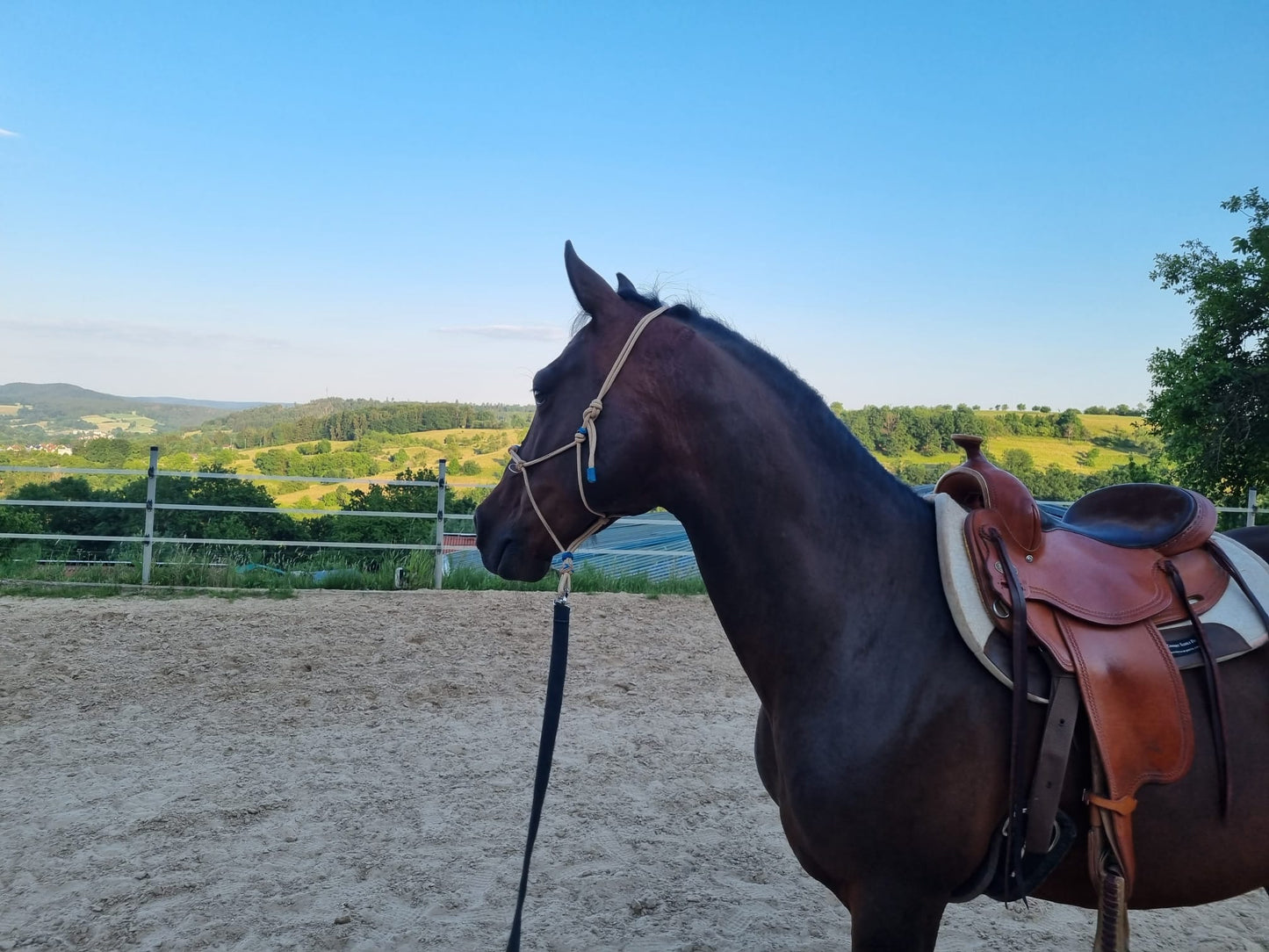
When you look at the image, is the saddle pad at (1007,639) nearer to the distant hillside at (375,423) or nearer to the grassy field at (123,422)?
the distant hillside at (375,423)

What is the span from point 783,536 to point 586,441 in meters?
0.49

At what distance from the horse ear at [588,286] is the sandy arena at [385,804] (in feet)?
7.67

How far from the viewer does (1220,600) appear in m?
1.60

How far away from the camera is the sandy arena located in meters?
2.77

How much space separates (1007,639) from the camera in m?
1.51

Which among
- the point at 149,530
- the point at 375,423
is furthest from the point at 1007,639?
the point at 375,423

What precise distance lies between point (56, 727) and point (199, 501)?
955cm

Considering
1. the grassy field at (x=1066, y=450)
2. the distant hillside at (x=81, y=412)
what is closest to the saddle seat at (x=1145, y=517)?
the grassy field at (x=1066, y=450)

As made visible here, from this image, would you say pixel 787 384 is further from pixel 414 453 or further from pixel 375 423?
pixel 375 423

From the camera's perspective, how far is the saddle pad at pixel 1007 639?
1488 millimetres

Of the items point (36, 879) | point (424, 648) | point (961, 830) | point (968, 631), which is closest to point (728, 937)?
point (961, 830)

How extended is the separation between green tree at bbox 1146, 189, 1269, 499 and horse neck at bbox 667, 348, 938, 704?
503 inches

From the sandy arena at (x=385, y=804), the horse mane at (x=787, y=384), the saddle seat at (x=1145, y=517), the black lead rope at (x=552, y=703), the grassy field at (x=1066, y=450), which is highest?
the grassy field at (x=1066, y=450)

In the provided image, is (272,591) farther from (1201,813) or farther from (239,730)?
(1201,813)
